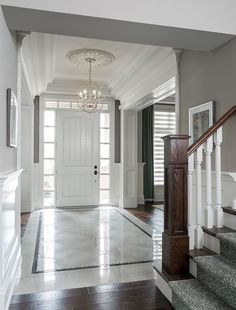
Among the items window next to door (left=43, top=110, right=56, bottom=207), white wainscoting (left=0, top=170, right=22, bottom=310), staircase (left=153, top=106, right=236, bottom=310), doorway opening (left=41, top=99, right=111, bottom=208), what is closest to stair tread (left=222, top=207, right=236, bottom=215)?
staircase (left=153, top=106, right=236, bottom=310)

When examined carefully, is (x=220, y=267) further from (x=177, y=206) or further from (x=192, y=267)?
(x=177, y=206)

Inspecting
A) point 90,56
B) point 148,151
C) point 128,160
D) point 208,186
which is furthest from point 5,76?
→ point 148,151

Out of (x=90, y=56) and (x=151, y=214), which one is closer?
(x=90, y=56)

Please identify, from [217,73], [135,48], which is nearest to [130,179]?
[135,48]

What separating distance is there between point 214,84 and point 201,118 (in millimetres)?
425

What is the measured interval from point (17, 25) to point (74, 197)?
4.88 m

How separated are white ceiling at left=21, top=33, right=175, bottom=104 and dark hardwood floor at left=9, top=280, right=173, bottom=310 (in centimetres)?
296

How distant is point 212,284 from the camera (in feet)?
6.98

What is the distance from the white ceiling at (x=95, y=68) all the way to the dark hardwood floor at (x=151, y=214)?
2.47 m

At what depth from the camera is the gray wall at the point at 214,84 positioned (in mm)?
2836

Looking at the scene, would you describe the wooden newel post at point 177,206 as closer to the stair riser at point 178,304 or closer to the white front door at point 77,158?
the stair riser at point 178,304

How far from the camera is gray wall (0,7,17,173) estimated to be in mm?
2271

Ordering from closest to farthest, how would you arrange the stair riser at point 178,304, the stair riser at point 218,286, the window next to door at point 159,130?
1. the stair riser at point 218,286
2. the stair riser at point 178,304
3. the window next to door at point 159,130

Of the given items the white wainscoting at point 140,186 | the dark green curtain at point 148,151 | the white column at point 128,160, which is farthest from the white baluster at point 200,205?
the dark green curtain at point 148,151
